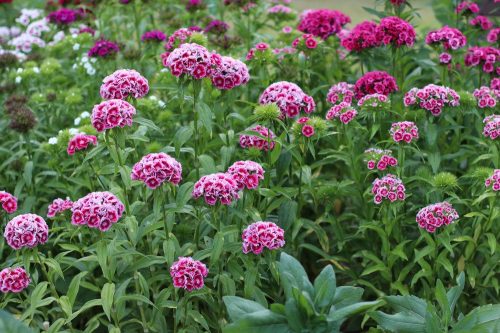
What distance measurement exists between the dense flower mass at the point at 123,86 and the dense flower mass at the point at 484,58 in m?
2.26

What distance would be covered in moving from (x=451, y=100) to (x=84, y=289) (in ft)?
7.47

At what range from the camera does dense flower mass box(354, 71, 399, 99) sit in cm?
424

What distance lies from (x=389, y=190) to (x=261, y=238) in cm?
80

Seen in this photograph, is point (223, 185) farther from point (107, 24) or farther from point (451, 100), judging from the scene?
point (107, 24)

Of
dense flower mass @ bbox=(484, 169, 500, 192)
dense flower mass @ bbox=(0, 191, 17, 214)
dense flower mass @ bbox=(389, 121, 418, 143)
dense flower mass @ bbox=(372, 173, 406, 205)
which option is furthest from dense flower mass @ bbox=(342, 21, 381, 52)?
dense flower mass @ bbox=(0, 191, 17, 214)

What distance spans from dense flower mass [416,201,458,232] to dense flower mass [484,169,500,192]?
22cm

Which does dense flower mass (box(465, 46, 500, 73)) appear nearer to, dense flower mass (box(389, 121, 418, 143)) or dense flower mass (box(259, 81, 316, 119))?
dense flower mass (box(389, 121, 418, 143))

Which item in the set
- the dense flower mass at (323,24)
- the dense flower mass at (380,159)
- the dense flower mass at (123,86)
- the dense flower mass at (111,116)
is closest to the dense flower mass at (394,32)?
the dense flower mass at (323,24)

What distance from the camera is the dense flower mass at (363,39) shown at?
179 inches

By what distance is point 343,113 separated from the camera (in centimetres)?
399

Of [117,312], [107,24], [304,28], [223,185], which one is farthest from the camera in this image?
[107,24]

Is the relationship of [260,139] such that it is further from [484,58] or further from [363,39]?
[484,58]

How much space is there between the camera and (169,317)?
3986mm

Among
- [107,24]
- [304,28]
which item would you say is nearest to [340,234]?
[304,28]
